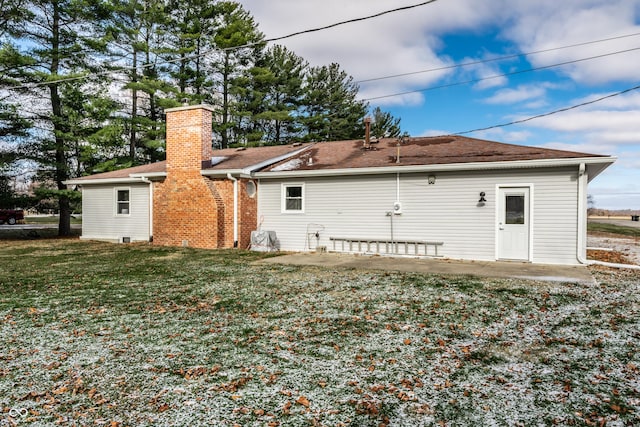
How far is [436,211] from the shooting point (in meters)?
10.9

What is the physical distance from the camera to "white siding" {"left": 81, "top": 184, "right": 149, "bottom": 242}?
50.3ft

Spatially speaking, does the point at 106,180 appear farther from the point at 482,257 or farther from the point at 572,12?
the point at 572,12

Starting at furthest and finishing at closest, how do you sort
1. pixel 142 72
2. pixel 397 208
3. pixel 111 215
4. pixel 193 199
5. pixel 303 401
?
pixel 142 72 → pixel 111 215 → pixel 193 199 → pixel 397 208 → pixel 303 401

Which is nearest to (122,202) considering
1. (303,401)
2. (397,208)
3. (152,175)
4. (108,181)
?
(108,181)

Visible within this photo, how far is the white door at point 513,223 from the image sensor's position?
32.6 feet

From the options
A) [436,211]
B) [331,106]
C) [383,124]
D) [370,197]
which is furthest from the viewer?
[383,124]

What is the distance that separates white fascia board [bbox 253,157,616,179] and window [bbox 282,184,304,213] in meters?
0.47

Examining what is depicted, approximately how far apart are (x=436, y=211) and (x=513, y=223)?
200cm

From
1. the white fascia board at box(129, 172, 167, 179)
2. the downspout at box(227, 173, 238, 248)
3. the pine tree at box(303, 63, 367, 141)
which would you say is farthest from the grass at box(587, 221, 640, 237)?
the white fascia board at box(129, 172, 167, 179)

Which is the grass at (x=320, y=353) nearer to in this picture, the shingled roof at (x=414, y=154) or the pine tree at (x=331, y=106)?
the shingled roof at (x=414, y=154)

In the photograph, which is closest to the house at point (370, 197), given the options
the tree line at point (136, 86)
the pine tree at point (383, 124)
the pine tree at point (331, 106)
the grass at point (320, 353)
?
the grass at point (320, 353)

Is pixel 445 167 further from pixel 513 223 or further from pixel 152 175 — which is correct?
pixel 152 175

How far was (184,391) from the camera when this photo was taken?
314cm

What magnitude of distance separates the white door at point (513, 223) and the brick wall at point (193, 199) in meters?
7.95
